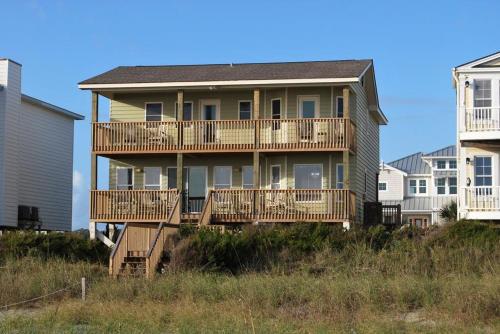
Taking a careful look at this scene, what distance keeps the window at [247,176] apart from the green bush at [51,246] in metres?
6.77

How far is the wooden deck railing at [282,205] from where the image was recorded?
3444 centimetres

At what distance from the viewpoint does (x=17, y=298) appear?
22156 mm

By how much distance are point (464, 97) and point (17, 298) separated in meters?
19.7

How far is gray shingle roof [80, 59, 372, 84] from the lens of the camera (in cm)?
3581

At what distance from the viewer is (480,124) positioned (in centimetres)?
3478

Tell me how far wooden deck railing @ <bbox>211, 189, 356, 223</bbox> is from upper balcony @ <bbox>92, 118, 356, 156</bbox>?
166 cm

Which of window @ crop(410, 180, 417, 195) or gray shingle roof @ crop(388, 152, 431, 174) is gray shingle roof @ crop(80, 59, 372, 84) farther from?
gray shingle roof @ crop(388, 152, 431, 174)

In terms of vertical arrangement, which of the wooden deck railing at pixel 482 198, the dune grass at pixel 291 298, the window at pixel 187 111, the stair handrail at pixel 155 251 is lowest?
the dune grass at pixel 291 298

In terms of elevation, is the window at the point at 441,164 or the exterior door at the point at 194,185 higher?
the window at the point at 441,164

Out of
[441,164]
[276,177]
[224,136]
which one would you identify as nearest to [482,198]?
[276,177]

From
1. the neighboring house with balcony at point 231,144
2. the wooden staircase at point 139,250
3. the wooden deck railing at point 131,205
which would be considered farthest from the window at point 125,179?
the wooden staircase at point 139,250

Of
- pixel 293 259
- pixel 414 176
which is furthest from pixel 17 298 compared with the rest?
pixel 414 176

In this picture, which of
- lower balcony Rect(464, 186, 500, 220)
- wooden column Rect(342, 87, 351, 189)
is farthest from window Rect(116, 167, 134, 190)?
lower balcony Rect(464, 186, 500, 220)

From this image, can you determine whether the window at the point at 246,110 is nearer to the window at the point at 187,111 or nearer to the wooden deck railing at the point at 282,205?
the window at the point at 187,111
